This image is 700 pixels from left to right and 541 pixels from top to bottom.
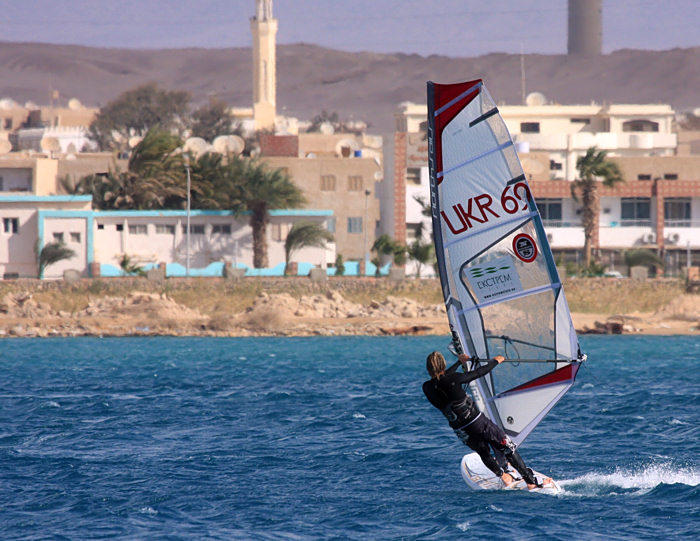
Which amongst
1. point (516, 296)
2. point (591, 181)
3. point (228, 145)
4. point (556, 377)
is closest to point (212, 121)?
point (228, 145)

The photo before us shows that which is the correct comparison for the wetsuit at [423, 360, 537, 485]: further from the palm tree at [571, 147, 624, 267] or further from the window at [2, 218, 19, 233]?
the window at [2, 218, 19, 233]

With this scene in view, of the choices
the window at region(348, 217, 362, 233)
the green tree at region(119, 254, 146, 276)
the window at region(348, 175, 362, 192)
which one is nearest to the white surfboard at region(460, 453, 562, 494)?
the green tree at region(119, 254, 146, 276)

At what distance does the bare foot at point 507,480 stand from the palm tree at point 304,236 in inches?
1669

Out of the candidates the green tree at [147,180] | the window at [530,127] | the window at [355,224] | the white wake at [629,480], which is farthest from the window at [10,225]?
the white wake at [629,480]

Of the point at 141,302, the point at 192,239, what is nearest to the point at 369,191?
the point at 192,239

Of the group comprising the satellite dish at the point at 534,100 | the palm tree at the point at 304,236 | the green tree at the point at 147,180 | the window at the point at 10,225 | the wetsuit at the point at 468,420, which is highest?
the satellite dish at the point at 534,100

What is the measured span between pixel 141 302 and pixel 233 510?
34.4 m

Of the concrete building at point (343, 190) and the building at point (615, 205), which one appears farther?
the concrete building at point (343, 190)

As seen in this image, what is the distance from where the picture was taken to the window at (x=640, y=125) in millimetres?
85625

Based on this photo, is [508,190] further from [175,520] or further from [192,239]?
[192,239]

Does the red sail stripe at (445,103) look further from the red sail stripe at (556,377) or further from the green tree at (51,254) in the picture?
the green tree at (51,254)

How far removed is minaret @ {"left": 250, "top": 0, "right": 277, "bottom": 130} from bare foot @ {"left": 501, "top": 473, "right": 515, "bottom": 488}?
117 meters

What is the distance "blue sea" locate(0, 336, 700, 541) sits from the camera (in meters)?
13.4

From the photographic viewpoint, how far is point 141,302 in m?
47.7
